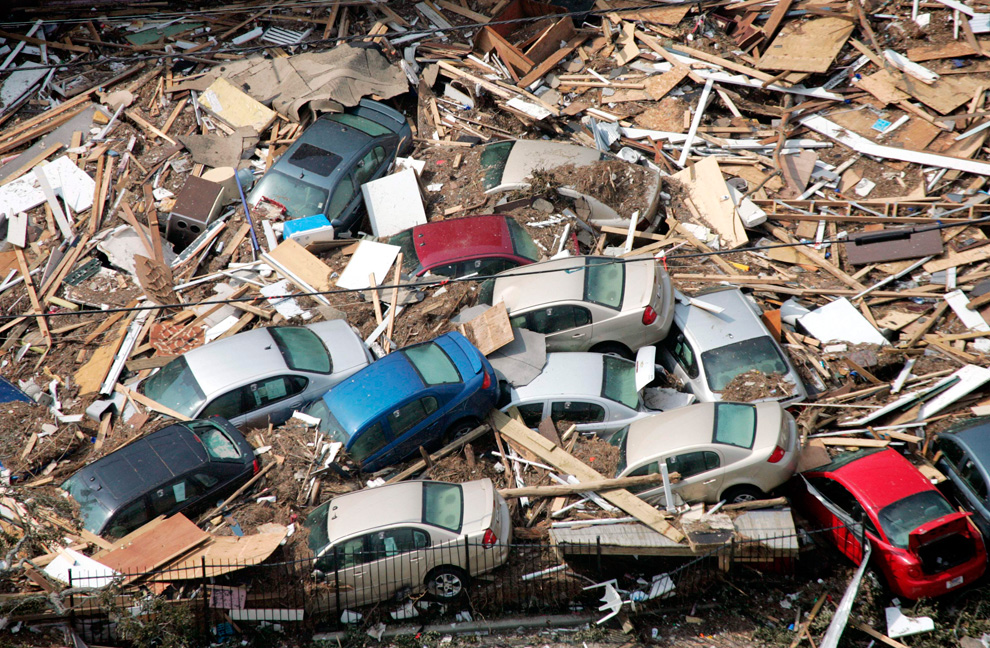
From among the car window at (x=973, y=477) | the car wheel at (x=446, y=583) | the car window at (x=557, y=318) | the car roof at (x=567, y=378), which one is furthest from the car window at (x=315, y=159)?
the car window at (x=973, y=477)

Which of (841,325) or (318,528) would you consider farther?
(841,325)

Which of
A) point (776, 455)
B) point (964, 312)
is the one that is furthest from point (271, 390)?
point (964, 312)

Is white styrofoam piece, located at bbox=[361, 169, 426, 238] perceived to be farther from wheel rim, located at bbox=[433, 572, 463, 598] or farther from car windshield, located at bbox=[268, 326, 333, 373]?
wheel rim, located at bbox=[433, 572, 463, 598]

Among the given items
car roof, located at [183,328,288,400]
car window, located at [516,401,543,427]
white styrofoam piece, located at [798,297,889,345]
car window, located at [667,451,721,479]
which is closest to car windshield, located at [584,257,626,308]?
car window, located at [516,401,543,427]

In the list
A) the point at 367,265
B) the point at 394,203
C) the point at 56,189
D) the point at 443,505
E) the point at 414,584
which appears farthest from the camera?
the point at 56,189

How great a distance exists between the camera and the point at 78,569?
7.73m

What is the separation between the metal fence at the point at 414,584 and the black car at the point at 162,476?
0.75 meters

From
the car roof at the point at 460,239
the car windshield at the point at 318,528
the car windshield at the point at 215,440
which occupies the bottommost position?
the car windshield at the point at 318,528

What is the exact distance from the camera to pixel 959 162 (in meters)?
12.9

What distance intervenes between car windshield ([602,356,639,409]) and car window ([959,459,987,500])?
3821 mm

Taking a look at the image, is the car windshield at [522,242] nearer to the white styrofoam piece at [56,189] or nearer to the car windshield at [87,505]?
the car windshield at [87,505]

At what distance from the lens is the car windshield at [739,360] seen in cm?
1016

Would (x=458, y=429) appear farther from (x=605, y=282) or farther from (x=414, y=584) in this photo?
(x=605, y=282)

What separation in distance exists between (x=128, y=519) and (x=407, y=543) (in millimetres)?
3104
